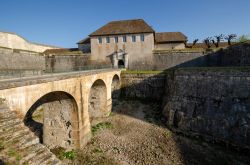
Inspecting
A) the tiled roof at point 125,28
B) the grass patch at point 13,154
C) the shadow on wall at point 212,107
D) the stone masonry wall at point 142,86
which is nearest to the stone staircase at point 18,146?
the grass patch at point 13,154

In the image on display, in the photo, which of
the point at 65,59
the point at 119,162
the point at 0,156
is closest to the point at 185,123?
the point at 119,162

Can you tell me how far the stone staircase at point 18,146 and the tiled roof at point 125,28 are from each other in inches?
1023

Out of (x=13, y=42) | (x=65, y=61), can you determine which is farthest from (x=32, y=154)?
(x=65, y=61)

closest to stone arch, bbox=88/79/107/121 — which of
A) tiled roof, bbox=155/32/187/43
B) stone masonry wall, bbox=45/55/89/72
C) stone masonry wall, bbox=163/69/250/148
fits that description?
stone masonry wall, bbox=163/69/250/148

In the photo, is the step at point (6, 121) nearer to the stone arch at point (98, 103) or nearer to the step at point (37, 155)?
the step at point (37, 155)

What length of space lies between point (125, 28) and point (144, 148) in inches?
866

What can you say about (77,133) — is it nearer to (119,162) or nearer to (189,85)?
(119,162)

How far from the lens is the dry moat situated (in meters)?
11.5

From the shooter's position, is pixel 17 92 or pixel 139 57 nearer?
pixel 17 92

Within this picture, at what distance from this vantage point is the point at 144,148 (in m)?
12.8

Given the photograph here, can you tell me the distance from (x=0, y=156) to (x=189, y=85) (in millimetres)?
15811

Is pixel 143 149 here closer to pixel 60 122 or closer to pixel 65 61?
pixel 60 122

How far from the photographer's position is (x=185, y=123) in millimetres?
15562

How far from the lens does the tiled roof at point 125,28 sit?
29381 mm
